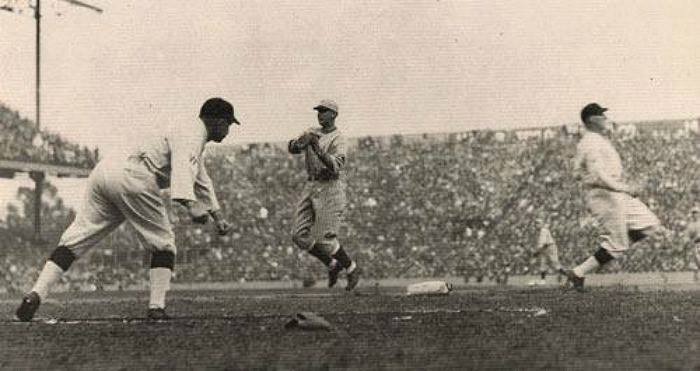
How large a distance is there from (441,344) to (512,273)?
18.9 metres

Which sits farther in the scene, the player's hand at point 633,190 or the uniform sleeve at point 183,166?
the player's hand at point 633,190

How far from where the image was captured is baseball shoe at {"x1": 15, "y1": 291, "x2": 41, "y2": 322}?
6.62 metres

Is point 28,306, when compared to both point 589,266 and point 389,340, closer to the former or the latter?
point 389,340

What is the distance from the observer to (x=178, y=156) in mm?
6613

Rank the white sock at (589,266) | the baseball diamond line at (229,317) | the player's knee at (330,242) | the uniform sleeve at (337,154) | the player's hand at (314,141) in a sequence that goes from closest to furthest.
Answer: the baseball diamond line at (229,317) < the player's hand at (314,141) < the white sock at (589,266) < the uniform sleeve at (337,154) < the player's knee at (330,242)

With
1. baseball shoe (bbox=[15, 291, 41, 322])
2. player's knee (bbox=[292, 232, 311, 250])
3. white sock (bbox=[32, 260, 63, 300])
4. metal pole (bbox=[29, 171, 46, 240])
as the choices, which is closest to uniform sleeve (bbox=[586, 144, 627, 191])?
player's knee (bbox=[292, 232, 311, 250])

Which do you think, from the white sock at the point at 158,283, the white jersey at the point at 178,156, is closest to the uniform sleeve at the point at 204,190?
the white jersey at the point at 178,156

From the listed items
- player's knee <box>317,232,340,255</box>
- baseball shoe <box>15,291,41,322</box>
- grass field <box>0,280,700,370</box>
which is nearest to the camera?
grass field <box>0,280,700,370</box>

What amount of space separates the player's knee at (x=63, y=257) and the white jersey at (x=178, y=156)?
873 millimetres

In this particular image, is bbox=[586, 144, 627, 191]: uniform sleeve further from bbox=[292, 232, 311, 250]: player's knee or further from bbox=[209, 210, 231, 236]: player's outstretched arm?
bbox=[209, 210, 231, 236]: player's outstretched arm

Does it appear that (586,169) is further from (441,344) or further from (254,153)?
(254,153)

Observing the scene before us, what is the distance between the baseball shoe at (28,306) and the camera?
261 inches

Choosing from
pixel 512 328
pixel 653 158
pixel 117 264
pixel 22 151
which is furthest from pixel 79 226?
pixel 653 158

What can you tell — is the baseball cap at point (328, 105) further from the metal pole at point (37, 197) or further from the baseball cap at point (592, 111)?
the metal pole at point (37, 197)
